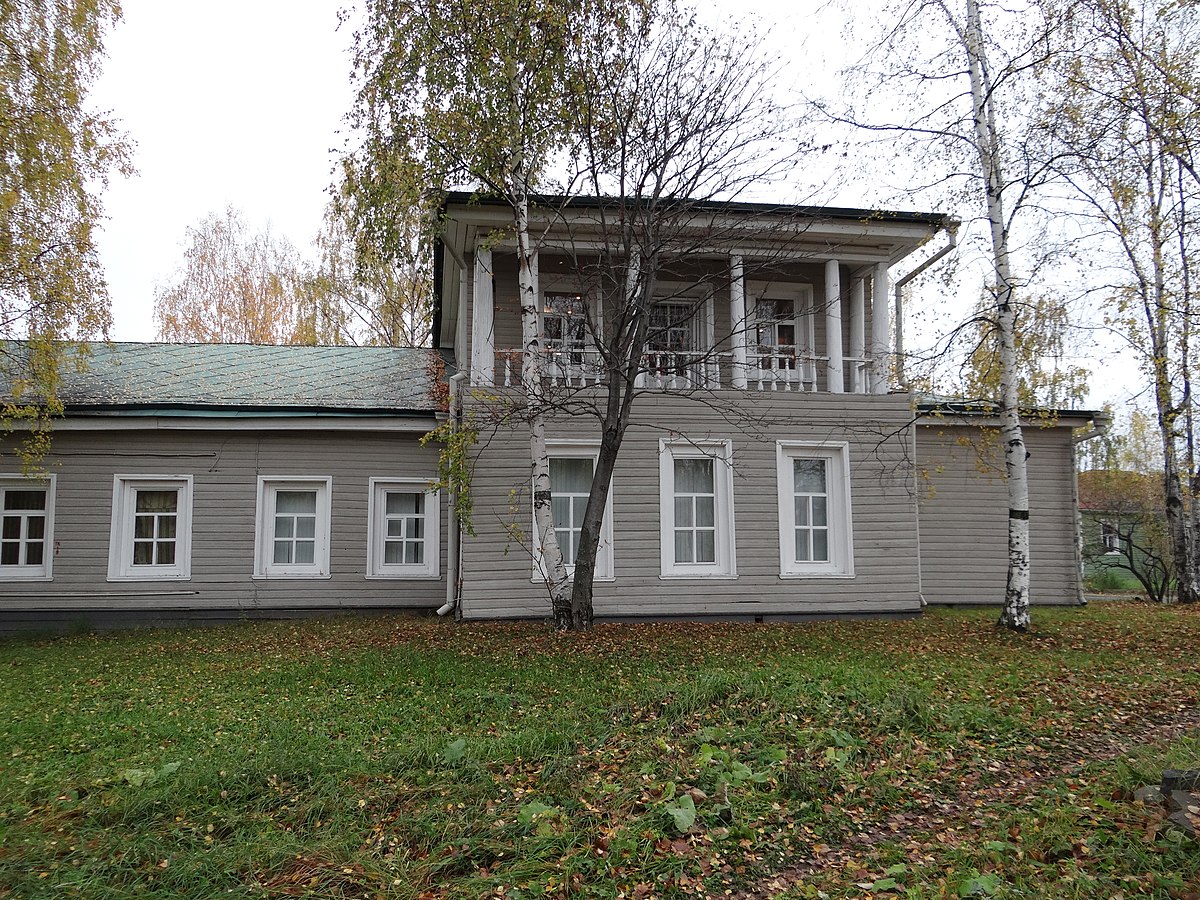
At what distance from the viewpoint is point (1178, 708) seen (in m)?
6.84

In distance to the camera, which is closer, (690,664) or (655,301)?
(690,664)

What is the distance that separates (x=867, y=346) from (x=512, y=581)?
24.3 ft

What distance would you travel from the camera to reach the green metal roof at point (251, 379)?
13750 mm

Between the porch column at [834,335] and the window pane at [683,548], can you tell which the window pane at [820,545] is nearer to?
the window pane at [683,548]

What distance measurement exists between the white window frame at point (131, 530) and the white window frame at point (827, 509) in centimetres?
982

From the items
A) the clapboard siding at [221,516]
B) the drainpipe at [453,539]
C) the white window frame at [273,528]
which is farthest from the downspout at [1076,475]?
the white window frame at [273,528]

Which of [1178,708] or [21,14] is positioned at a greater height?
[21,14]

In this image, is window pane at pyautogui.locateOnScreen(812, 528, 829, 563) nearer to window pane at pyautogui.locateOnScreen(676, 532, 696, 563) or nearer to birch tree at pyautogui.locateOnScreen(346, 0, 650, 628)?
window pane at pyautogui.locateOnScreen(676, 532, 696, 563)

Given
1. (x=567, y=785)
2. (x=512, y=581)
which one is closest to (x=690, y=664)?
(x=567, y=785)

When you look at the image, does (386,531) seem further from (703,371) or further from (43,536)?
(703,371)

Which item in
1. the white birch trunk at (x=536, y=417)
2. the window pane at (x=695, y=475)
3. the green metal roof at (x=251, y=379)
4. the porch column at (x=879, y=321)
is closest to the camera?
the white birch trunk at (x=536, y=417)

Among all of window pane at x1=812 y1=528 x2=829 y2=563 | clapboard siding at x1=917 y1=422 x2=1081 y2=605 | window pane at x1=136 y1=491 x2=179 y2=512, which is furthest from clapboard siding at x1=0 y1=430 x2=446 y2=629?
clapboard siding at x1=917 y1=422 x2=1081 y2=605

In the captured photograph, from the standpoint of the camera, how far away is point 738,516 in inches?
494

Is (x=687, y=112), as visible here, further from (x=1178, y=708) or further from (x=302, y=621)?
(x=302, y=621)
